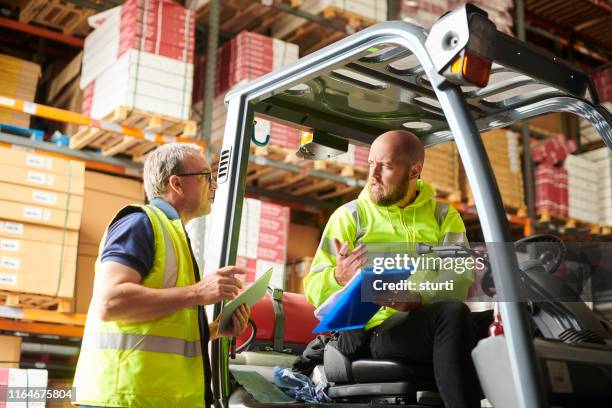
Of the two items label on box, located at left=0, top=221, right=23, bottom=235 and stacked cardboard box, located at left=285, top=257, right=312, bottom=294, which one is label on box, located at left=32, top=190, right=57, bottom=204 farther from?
stacked cardboard box, located at left=285, top=257, right=312, bottom=294

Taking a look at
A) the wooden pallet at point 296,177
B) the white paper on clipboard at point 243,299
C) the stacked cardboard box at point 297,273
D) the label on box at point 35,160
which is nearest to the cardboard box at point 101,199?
the label on box at point 35,160

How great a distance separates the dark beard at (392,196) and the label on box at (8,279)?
4146mm

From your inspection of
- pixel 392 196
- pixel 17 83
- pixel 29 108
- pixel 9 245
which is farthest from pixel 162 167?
pixel 17 83

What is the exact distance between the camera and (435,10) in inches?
349

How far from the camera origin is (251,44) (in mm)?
7688

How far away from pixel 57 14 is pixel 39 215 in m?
2.76

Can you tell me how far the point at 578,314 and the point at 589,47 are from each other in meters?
11.0

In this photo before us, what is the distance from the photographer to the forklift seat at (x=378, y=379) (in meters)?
2.69

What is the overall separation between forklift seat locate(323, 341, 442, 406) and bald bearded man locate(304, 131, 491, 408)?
0.12 feet

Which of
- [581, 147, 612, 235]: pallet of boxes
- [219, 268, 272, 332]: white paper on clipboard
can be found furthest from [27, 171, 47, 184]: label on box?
[581, 147, 612, 235]: pallet of boxes

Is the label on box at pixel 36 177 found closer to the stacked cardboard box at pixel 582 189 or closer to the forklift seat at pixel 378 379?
the forklift seat at pixel 378 379

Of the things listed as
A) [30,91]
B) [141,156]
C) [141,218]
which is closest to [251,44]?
[141,156]

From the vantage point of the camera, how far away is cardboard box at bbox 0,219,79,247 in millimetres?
6164

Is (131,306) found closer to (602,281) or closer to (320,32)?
(602,281)
